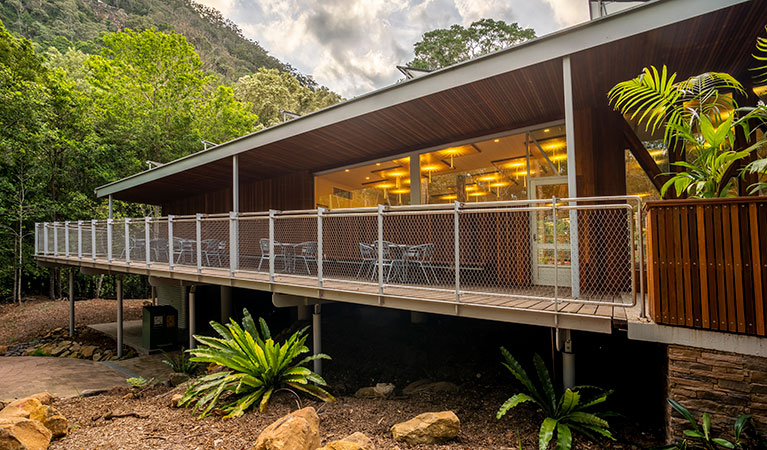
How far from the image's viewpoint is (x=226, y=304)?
11461 millimetres

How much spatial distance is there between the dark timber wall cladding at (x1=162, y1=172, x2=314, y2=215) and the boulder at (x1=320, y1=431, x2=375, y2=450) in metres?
7.44

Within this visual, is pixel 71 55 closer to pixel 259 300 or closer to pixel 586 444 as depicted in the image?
pixel 259 300

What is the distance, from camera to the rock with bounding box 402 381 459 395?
212 inches

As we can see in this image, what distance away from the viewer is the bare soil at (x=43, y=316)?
12.6 m

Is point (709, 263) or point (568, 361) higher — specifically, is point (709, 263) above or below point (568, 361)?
above

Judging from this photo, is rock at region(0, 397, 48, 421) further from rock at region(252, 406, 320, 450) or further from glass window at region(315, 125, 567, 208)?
glass window at region(315, 125, 567, 208)

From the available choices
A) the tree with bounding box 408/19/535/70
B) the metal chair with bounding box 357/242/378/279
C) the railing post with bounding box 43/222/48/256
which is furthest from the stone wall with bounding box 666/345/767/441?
the tree with bounding box 408/19/535/70

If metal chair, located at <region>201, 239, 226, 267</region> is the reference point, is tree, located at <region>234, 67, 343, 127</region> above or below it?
above

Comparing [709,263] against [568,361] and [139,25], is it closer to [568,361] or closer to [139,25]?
[568,361]

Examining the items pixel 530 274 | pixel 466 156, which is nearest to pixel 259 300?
pixel 466 156

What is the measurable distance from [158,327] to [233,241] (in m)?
6.63

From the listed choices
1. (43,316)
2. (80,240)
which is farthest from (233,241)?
(43,316)

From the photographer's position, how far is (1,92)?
46.5 ft

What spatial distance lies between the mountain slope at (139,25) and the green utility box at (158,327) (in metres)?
24.2
